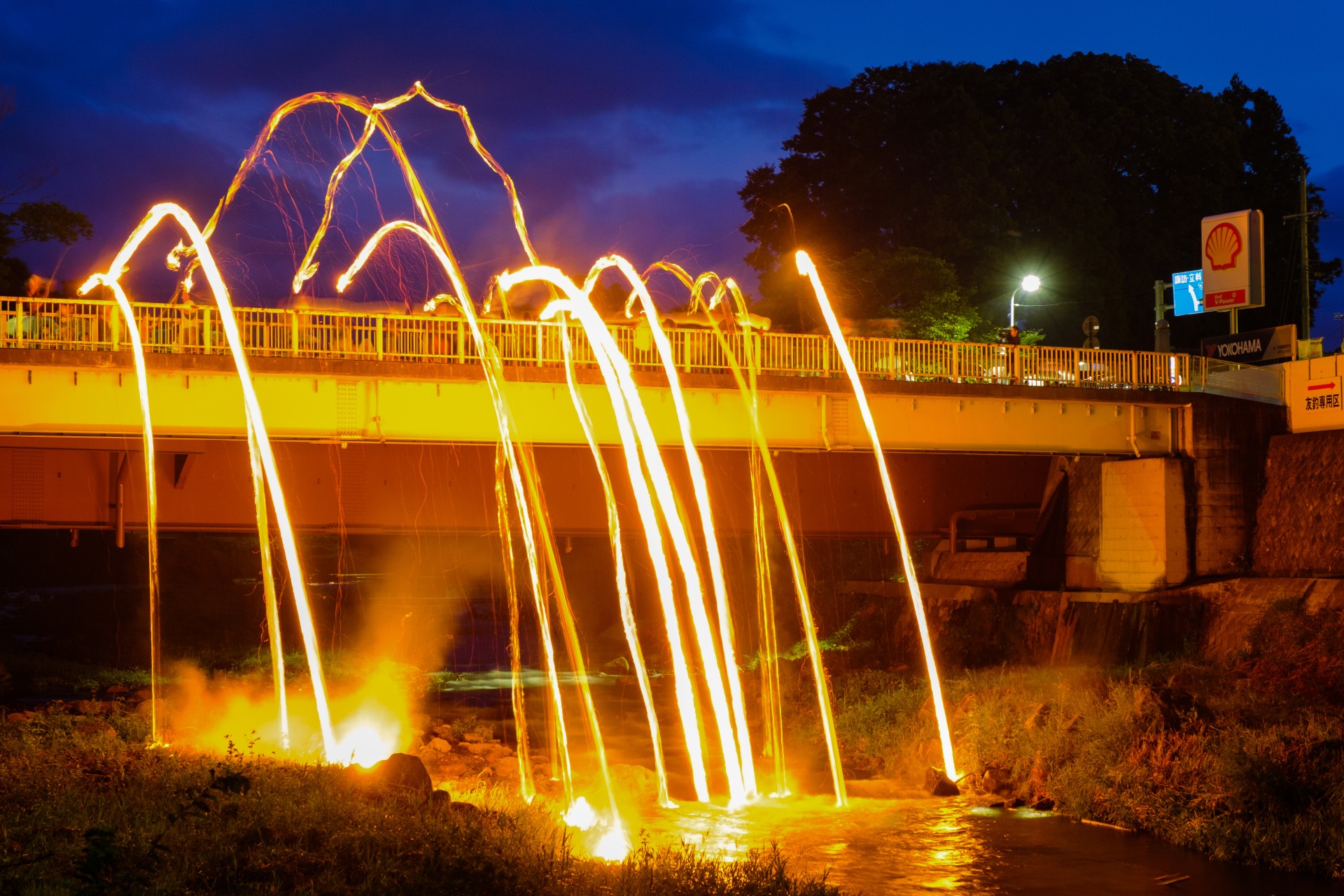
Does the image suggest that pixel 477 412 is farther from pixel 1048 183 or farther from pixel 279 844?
pixel 1048 183

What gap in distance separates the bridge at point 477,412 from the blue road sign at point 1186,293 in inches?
555

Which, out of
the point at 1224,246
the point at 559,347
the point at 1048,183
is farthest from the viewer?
the point at 1048,183

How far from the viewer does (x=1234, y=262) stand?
39.9 meters

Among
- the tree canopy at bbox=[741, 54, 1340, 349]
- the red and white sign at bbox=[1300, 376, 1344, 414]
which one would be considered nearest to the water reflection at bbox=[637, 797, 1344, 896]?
the red and white sign at bbox=[1300, 376, 1344, 414]

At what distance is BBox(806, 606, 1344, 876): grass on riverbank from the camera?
59.7 ft

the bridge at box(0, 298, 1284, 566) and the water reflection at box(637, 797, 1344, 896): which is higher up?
the bridge at box(0, 298, 1284, 566)

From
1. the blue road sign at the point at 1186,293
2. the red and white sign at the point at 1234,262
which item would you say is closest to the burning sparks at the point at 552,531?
the red and white sign at the point at 1234,262

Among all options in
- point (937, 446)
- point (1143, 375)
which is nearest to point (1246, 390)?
point (1143, 375)

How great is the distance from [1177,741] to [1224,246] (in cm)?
2516

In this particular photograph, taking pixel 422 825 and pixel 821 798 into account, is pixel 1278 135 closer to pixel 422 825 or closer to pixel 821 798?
pixel 821 798

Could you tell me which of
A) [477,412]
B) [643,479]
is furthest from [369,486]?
[643,479]

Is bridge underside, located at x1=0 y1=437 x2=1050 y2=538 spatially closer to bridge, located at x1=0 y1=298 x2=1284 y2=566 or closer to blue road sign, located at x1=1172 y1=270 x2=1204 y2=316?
bridge, located at x1=0 y1=298 x2=1284 y2=566

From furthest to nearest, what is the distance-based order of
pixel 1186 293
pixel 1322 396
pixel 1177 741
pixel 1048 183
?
pixel 1048 183 < pixel 1186 293 < pixel 1322 396 < pixel 1177 741

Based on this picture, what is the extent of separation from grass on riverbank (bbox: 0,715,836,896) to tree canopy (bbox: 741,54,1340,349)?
147 ft
